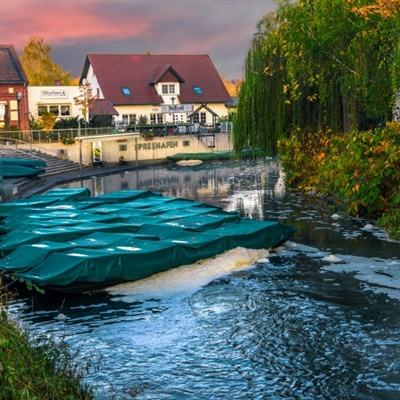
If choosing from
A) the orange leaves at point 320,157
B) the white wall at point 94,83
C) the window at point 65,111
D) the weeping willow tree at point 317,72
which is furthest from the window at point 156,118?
the orange leaves at point 320,157

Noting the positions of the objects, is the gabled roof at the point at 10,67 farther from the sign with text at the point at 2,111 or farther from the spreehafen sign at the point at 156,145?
the spreehafen sign at the point at 156,145

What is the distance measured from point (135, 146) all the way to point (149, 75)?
69.1ft

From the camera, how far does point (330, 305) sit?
14.9 metres

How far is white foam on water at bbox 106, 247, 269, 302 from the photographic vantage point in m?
16.2

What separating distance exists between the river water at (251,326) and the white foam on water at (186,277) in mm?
33

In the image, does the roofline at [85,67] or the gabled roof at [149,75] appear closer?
the gabled roof at [149,75]

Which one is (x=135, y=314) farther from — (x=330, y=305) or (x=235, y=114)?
(x=235, y=114)

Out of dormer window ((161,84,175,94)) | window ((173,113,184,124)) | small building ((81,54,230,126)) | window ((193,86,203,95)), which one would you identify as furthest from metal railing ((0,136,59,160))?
window ((193,86,203,95))

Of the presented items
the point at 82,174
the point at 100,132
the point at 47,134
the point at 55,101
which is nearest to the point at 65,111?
the point at 55,101

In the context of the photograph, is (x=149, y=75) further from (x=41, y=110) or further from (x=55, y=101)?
(x=41, y=110)

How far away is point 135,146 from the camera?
57594 mm

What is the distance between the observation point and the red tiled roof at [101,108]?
6598 cm

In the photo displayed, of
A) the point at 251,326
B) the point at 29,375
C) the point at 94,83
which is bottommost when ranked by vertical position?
the point at 251,326

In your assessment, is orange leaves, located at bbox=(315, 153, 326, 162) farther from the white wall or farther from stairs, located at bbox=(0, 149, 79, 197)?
the white wall
